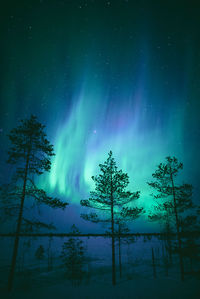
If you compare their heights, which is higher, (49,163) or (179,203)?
(49,163)

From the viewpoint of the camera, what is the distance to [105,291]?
13.4 metres

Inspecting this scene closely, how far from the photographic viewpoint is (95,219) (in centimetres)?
1495

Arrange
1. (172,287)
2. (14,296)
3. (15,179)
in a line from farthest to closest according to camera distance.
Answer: (172,287) < (15,179) < (14,296)

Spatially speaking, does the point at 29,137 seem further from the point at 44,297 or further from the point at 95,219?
the point at 44,297

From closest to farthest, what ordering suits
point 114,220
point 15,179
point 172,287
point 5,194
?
point 5,194 → point 15,179 → point 172,287 → point 114,220

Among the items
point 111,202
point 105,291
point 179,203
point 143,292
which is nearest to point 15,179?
point 111,202

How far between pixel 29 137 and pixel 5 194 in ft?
16.2

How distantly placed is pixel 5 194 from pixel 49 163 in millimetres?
3925

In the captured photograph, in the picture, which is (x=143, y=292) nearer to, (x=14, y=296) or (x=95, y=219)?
(x=95, y=219)

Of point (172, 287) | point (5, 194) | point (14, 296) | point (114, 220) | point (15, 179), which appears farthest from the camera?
point (114, 220)

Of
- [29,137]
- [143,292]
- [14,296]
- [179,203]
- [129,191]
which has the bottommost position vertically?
[143,292]

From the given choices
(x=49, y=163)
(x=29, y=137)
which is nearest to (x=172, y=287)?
(x=49, y=163)

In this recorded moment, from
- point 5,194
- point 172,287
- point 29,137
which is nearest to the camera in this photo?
point 5,194

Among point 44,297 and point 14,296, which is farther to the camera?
point 44,297
